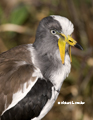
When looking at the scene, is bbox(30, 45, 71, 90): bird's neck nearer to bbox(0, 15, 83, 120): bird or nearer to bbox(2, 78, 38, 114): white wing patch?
bbox(0, 15, 83, 120): bird

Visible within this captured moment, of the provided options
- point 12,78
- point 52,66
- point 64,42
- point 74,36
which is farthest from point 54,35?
point 74,36

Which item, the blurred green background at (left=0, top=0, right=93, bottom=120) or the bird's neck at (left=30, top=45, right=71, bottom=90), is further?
the blurred green background at (left=0, top=0, right=93, bottom=120)

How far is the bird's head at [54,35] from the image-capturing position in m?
1.60

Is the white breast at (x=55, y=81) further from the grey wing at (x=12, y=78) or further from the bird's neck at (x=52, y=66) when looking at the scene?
the grey wing at (x=12, y=78)

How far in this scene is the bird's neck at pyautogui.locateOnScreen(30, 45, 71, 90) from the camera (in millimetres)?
1641

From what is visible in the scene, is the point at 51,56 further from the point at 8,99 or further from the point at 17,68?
the point at 8,99

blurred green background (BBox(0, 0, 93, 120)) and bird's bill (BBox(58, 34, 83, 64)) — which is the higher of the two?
bird's bill (BBox(58, 34, 83, 64))

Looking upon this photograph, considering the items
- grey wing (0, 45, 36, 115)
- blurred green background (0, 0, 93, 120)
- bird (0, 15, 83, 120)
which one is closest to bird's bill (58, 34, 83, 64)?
bird (0, 15, 83, 120)

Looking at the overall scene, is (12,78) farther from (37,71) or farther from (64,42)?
(64,42)

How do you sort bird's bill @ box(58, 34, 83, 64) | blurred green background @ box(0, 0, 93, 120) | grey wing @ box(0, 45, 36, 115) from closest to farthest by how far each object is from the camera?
grey wing @ box(0, 45, 36, 115), bird's bill @ box(58, 34, 83, 64), blurred green background @ box(0, 0, 93, 120)

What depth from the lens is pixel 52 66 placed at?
1.66 meters

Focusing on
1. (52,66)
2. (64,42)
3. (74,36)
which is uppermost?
(64,42)

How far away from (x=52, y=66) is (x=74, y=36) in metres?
1.22

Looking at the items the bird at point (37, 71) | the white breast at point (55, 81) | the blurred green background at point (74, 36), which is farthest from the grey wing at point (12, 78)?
the blurred green background at point (74, 36)
